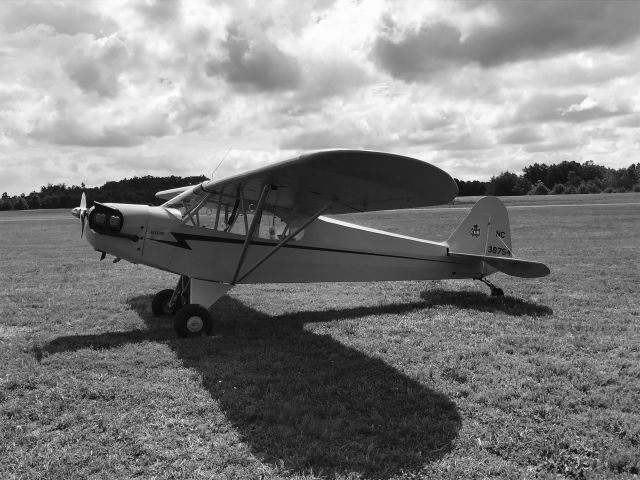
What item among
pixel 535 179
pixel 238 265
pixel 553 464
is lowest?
pixel 553 464

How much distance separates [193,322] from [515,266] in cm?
564

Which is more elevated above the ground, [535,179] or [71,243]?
[535,179]

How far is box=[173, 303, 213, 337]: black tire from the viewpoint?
6.51 meters

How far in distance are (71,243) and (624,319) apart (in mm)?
20855

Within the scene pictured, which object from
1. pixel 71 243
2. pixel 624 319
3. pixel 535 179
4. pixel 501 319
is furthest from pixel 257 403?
pixel 535 179

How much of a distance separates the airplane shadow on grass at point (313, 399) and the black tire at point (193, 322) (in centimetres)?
16

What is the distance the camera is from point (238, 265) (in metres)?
6.98

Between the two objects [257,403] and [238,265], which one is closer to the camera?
[257,403]

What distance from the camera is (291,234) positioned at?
267 inches

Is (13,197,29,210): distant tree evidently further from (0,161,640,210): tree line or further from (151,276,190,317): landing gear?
(151,276,190,317): landing gear

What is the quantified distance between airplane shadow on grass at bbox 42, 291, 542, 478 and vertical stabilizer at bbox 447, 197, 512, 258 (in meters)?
3.91

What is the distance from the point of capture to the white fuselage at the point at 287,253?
682 centimetres

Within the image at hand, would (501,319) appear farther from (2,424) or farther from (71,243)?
(71,243)

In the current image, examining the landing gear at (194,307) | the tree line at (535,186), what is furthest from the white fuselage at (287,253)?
the tree line at (535,186)
